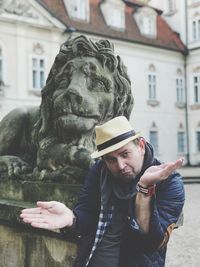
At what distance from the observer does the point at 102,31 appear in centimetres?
2316

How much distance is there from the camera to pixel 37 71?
21047 mm

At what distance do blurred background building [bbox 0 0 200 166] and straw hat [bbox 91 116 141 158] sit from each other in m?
18.6

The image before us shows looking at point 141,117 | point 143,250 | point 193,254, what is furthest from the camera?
point 141,117

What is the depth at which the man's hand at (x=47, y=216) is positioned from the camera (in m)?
1.69

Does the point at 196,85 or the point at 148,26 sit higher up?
the point at 148,26

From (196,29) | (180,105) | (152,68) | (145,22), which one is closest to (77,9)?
(145,22)

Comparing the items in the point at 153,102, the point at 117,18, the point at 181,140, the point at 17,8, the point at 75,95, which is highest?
the point at 117,18

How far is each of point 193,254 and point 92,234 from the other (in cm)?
245

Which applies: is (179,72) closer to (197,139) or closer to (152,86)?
(152,86)

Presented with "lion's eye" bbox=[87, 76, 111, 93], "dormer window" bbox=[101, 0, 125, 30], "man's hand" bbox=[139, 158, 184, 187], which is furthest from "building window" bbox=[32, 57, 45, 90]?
"man's hand" bbox=[139, 158, 184, 187]

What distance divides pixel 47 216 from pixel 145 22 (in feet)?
82.5

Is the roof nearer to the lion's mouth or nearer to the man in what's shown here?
the lion's mouth

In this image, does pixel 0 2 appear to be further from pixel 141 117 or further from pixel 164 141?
pixel 164 141

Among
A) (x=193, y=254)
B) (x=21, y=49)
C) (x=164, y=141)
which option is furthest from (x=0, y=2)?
(x=193, y=254)
